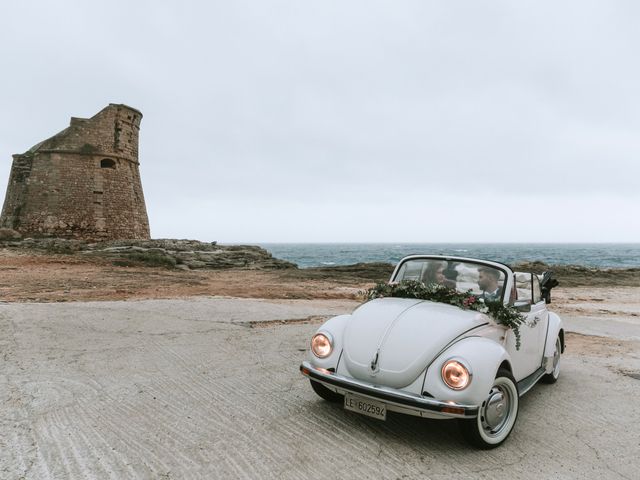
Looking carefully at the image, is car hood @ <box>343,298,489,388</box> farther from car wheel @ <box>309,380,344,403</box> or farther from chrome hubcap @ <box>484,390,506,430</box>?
car wheel @ <box>309,380,344,403</box>

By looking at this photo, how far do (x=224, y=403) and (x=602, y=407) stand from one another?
4.01 m

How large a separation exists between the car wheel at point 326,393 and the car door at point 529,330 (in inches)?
70.0

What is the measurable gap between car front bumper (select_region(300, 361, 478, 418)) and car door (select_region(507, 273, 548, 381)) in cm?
132

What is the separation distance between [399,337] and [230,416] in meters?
1.76

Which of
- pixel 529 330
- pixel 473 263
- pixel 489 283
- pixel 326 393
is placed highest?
pixel 473 263

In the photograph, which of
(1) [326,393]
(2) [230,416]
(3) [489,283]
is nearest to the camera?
(2) [230,416]

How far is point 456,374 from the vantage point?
3480mm

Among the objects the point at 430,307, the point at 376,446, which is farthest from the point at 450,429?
the point at 430,307

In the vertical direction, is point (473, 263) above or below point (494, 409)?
above

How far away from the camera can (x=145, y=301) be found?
10.4 metres

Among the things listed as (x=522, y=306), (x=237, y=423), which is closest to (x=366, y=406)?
(x=237, y=423)

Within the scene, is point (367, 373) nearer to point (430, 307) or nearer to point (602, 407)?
point (430, 307)

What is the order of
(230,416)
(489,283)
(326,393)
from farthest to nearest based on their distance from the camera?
1. (489,283)
2. (326,393)
3. (230,416)

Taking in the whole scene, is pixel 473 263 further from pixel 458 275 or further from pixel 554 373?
pixel 554 373
